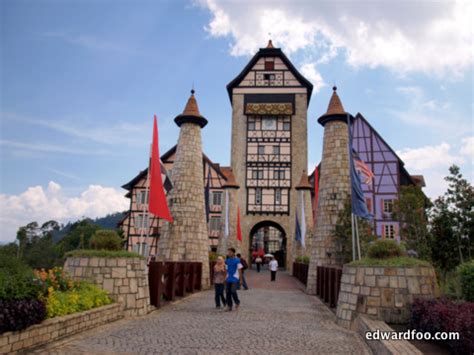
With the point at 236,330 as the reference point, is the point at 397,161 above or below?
above

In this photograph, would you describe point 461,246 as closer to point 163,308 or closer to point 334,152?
point 334,152

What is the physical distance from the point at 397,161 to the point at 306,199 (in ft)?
27.8

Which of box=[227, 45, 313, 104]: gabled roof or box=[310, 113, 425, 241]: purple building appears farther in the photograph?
box=[227, 45, 313, 104]: gabled roof

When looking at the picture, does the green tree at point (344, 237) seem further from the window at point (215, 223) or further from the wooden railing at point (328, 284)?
the window at point (215, 223)

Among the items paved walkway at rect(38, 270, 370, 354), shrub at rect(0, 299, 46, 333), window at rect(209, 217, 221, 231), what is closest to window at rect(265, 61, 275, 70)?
window at rect(209, 217, 221, 231)

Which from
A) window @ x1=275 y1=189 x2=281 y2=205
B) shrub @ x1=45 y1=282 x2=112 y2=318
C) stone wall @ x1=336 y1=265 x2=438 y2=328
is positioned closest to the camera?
shrub @ x1=45 y1=282 x2=112 y2=318

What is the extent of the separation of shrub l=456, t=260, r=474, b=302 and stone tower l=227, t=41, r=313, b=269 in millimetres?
27971

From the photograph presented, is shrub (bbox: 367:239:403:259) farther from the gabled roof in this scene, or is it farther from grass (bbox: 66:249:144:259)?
the gabled roof

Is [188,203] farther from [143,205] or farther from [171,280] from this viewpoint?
[143,205]

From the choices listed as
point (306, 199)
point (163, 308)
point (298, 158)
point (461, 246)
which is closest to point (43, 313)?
point (163, 308)

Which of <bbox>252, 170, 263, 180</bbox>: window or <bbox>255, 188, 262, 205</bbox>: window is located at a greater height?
<bbox>252, 170, 263, 180</bbox>: window

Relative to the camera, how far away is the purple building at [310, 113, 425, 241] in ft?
106

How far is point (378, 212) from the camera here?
32.3 meters

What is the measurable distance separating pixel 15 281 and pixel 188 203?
35.5 ft
